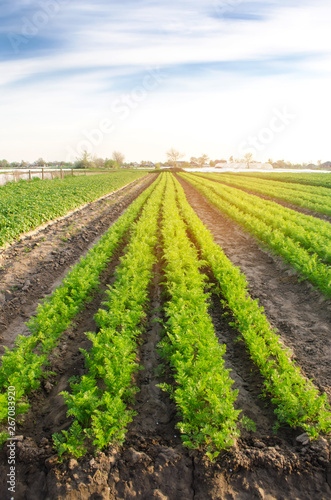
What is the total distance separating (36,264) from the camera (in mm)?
9117

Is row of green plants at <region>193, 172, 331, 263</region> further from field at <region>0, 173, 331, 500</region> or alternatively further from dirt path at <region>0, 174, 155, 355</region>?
dirt path at <region>0, 174, 155, 355</region>

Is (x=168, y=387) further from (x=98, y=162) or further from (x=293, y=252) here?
(x=98, y=162)

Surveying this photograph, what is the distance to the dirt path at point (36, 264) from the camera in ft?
21.4

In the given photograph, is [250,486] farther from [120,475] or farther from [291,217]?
Answer: [291,217]

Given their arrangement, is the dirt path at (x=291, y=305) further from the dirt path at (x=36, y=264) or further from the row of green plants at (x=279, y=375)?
the dirt path at (x=36, y=264)

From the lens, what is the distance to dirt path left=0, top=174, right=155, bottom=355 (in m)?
6.53

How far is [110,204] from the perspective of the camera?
816 inches

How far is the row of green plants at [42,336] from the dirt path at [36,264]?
0.81m

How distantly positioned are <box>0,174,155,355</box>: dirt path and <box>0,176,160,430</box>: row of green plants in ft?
2.67

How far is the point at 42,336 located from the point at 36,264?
15.8 feet

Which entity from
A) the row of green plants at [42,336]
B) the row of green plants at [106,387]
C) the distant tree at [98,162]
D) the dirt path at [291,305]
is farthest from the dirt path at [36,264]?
the distant tree at [98,162]

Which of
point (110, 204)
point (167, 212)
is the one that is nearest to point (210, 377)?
Answer: point (167, 212)

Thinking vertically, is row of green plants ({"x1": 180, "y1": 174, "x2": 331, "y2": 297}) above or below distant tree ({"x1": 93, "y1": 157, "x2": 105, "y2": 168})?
below

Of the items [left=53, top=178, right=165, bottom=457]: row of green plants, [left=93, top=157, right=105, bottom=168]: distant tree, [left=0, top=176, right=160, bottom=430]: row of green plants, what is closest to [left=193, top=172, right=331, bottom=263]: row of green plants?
[left=53, top=178, right=165, bottom=457]: row of green plants
